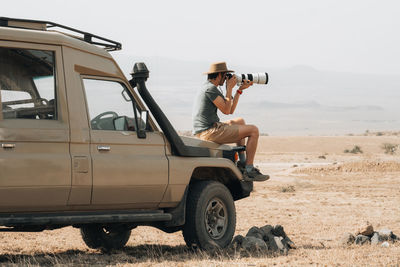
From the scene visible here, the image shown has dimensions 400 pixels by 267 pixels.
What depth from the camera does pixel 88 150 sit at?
25.6 feet

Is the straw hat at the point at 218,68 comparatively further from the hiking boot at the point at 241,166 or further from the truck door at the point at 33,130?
the truck door at the point at 33,130

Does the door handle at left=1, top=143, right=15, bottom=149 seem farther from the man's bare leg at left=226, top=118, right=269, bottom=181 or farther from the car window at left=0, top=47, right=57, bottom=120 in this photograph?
the man's bare leg at left=226, top=118, right=269, bottom=181

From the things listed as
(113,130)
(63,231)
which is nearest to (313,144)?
(63,231)

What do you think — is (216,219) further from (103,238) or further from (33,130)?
(33,130)

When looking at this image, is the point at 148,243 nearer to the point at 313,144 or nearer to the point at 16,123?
the point at 16,123

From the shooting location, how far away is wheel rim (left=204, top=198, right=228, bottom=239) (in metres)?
9.34

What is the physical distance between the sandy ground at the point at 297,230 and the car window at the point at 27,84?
1.59 m

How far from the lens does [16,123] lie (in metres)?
7.31

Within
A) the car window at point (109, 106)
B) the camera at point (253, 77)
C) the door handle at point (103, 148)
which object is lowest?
the door handle at point (103, 148)

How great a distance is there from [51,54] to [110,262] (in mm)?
2451

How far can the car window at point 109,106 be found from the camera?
807 cm

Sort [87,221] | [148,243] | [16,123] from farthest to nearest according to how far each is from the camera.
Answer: [148,243] < [87,221] < [16,123]

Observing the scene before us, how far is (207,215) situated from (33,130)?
113 inches

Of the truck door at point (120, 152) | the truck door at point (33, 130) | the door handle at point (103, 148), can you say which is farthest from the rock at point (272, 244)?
the truck door at point (33, 130)
